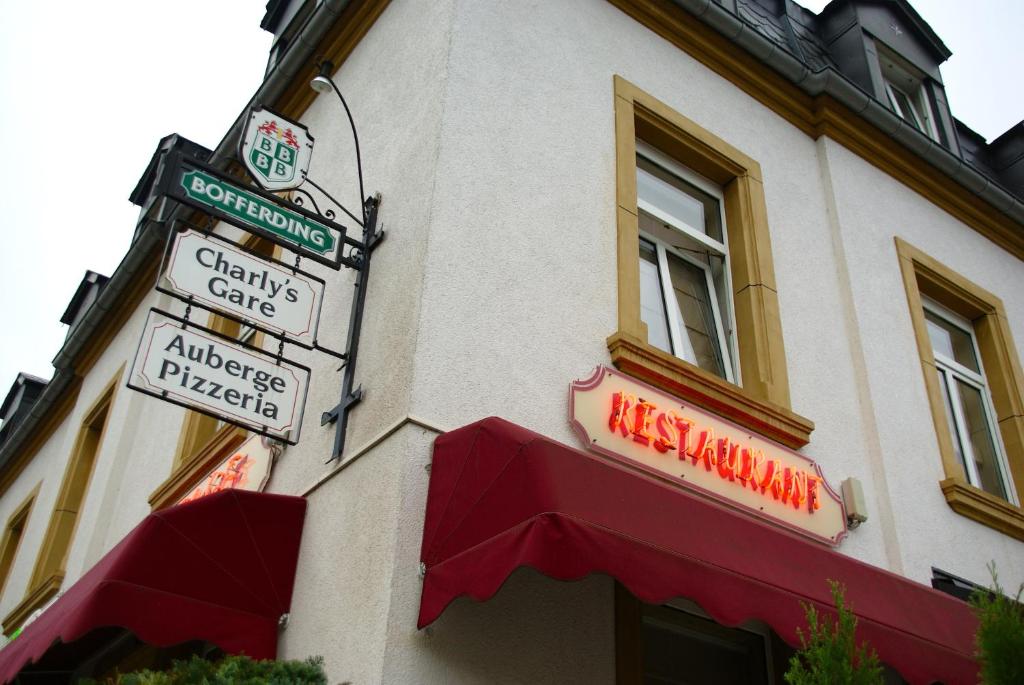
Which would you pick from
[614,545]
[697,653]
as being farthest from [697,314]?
[614,545]

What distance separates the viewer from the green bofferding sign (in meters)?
5.53

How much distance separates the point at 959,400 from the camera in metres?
8.78

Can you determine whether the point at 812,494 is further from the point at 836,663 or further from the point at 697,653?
the point at 836,663

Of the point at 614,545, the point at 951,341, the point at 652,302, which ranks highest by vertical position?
the point at 951,341

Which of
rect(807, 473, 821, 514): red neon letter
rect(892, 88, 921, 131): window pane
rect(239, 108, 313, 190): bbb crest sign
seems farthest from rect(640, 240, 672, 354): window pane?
rect(892, 88, 921, 131): window pane

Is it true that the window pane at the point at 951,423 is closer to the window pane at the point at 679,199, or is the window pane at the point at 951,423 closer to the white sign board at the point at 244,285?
the window pane at the point at 679,199

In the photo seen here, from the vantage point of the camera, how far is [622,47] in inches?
299

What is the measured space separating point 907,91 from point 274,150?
24.6ft

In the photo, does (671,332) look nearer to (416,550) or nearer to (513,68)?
(513,68)

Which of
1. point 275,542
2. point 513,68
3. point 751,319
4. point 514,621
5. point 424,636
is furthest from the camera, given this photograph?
point 751,319

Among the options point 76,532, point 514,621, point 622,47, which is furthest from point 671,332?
point 76,532

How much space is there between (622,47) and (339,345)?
3.29m

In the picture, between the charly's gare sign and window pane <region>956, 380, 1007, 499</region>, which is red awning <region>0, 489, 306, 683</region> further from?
window pane <region>956, 380, 1007, 499</region>

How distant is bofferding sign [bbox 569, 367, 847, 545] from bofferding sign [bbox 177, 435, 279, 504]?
7.16ft
